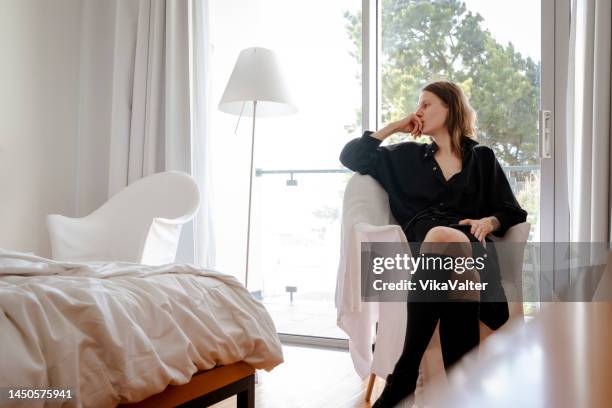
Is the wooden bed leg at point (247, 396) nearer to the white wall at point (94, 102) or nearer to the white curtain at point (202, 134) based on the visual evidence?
the white curtain at point (202, 134)

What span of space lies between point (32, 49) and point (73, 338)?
2.77m

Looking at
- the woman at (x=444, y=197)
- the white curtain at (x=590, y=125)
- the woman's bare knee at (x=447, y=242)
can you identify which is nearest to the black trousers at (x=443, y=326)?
the woman at (x=444, y=197)

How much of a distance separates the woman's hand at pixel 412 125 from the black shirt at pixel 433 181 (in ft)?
0.18

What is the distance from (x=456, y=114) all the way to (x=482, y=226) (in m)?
0.56

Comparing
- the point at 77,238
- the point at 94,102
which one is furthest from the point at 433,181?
the point at 94,102

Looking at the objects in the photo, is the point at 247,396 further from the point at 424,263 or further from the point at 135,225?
the point at 135,225

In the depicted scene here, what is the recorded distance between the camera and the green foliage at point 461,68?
295 cm

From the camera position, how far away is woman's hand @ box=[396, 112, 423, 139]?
2.44m

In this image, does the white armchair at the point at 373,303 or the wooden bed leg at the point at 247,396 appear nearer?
the wooden bed leg at the point at 247,396

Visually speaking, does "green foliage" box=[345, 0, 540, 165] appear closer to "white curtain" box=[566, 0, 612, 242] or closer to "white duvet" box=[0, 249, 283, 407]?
"white curtain" box=[566, 0, 612, 242]

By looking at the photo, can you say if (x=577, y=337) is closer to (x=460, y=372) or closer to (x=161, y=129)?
(x=460, y=372)

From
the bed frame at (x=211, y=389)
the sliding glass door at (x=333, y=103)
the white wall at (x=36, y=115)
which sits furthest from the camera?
the white wall at (x=36, y=115)

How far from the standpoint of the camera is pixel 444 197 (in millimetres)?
2287

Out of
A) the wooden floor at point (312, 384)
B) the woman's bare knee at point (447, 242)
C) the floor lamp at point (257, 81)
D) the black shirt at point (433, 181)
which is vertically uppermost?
the floor lamp at point (257, 81)
